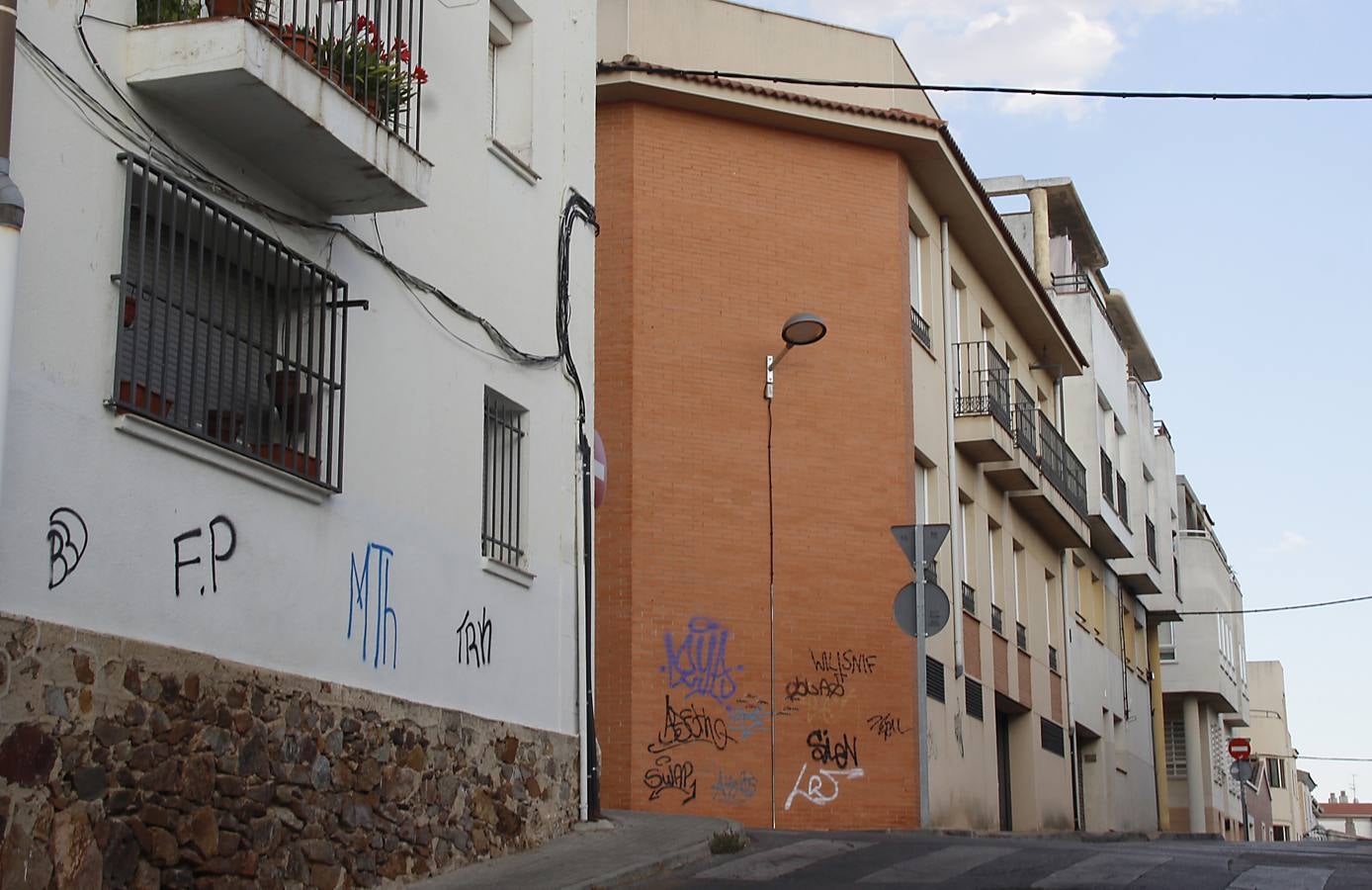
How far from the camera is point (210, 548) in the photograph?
363 inches

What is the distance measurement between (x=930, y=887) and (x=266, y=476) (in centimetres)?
470

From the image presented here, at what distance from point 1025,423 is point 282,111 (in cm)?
1847

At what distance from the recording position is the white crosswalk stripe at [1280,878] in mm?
11148

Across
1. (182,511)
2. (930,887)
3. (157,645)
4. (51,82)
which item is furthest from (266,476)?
(930,887)

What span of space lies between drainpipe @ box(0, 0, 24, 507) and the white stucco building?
0.38 meters

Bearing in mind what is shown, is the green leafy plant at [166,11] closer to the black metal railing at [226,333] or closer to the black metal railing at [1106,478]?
the black metal railing at [226,333]

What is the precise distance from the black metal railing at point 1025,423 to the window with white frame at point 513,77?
41.2ft

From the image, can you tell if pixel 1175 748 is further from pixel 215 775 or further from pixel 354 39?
pixel 215 775

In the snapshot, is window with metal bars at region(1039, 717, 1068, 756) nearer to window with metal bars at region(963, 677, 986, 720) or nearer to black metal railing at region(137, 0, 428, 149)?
window with metal bars at region(963, 677, 986, 720)

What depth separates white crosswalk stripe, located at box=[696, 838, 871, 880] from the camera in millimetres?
11445

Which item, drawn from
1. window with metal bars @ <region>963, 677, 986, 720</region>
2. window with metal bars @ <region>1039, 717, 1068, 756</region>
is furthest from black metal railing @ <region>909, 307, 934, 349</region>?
window with metal bars @ <region>1039, 717, 1068, 756</region>

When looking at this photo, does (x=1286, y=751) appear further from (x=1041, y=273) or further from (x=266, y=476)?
(x=266, y=476)

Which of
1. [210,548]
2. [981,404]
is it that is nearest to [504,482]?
[210,548]

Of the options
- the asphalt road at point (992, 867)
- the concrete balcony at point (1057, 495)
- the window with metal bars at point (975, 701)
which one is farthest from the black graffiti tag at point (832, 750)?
the concrete balcony at point (1057, 495)
